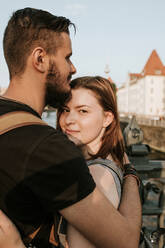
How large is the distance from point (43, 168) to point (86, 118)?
1.00 meters

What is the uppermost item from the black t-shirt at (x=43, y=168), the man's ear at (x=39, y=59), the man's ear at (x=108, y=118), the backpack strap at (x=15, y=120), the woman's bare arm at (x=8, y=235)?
the man's ear at (x=39, y=59)

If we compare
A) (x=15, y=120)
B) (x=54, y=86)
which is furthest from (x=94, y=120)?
(x=15, y=120)

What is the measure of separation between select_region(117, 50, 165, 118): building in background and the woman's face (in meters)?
51.0

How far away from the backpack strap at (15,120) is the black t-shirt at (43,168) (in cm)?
2

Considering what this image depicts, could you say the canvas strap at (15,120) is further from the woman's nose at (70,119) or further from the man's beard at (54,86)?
the woman's nose at (70,119)

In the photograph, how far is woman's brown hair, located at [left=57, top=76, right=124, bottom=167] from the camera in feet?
6.35

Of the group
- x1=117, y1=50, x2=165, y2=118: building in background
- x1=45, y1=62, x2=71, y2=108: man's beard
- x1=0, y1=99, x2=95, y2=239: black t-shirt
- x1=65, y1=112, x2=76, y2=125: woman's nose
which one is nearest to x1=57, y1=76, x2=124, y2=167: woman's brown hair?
x1=65, y1=112, x2=76, y2=125: woman's nose

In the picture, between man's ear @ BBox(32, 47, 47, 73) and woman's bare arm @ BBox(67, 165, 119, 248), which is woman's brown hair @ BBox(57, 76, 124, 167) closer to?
woman's bare arm @ BBox(67, 165, 119, 248)

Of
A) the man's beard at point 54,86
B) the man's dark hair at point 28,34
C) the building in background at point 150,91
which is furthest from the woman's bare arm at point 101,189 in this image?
the building in background at point 150,91

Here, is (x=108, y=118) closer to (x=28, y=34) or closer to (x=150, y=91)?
(x=28, y=34)

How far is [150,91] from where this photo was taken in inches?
2344

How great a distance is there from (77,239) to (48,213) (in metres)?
0.20

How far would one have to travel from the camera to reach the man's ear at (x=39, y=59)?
4.71 ft

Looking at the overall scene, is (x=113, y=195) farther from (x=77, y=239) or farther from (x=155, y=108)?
(x=155, y=108)
